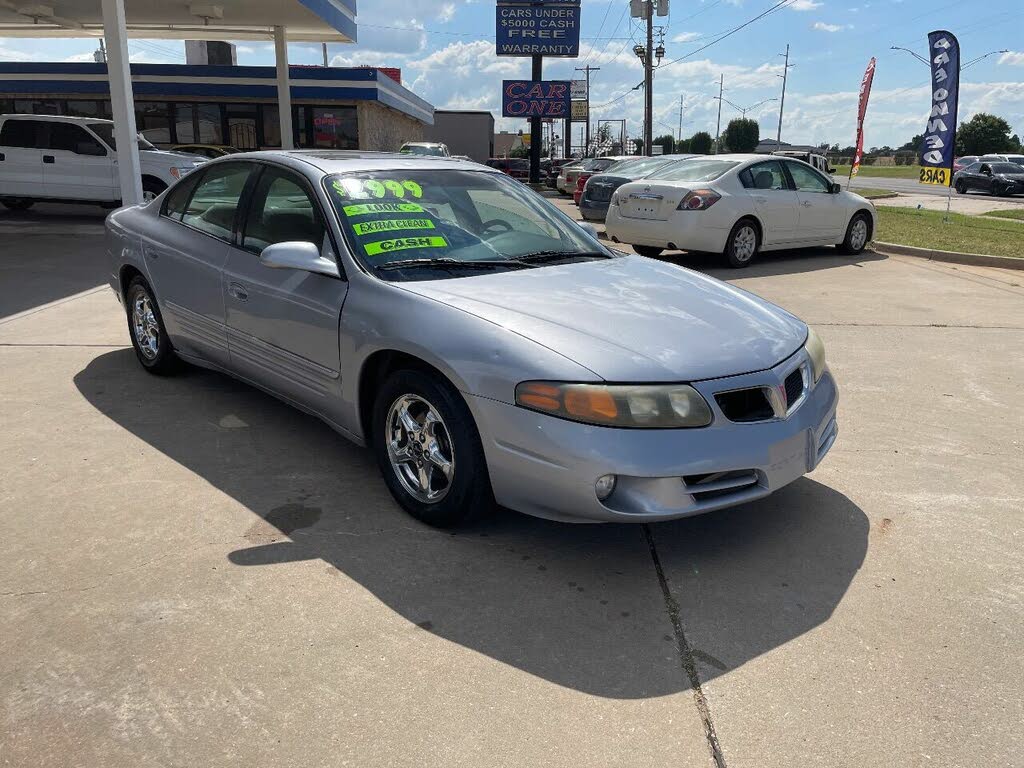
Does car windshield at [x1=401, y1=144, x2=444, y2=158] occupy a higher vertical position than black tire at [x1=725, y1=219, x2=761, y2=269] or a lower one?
higher

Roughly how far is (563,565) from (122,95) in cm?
1144

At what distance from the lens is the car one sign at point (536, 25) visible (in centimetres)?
3581

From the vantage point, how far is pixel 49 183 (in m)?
15.2

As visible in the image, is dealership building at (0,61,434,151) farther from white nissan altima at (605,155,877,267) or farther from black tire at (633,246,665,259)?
white nissan altima at (605,155,877,267)

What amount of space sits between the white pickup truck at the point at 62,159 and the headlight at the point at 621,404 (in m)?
14.0

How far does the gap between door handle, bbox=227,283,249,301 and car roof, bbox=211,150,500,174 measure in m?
0.68

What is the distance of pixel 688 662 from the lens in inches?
101

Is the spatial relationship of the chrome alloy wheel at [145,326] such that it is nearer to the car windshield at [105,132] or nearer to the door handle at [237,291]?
the door handle at [237,291]

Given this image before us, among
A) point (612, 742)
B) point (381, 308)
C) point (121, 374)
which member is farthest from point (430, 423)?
point (121, 374)

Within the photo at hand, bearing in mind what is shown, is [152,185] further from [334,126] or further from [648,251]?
[334,126]

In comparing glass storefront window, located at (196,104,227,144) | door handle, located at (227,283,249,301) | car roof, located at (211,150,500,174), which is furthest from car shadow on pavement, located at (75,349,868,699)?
glass storefront window, located at (196,104,227,144)

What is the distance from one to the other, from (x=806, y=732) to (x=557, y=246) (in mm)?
2647

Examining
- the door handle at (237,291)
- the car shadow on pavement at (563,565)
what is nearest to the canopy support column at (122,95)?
the door handle at (237,291)

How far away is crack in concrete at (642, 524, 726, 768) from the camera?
2223 millimetres
